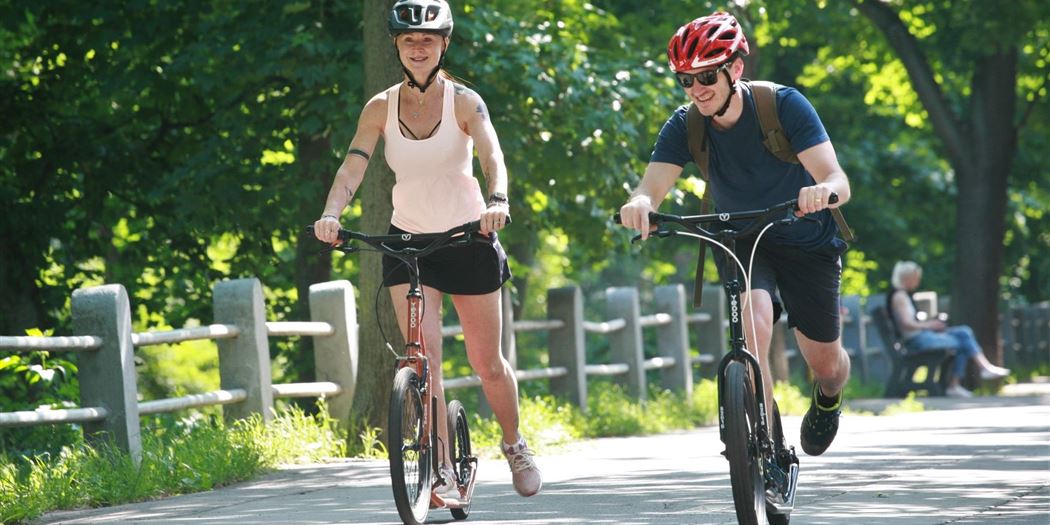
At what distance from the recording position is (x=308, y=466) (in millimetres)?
9656

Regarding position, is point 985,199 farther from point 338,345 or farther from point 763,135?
point 763,135

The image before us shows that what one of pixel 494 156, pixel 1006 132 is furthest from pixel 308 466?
pixel 1006 132

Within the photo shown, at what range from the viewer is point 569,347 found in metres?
14.0

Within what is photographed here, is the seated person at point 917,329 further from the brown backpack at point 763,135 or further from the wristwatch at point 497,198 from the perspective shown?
the wristwatch at point 497,198

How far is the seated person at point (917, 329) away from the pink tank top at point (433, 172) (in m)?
12.7

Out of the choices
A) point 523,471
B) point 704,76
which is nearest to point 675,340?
point 523,471

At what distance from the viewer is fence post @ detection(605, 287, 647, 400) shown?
15.1 m

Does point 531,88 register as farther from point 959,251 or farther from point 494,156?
point 959,251

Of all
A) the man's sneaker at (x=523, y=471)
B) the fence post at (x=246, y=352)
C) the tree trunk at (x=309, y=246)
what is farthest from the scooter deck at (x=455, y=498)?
the tree trunk at (x=309, y=246)

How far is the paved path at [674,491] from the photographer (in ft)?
22.9

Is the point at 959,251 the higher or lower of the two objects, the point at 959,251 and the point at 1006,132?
the lower

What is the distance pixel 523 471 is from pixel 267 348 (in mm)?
3425

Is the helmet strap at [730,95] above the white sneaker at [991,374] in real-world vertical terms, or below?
above

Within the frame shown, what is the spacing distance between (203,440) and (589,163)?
570cm
